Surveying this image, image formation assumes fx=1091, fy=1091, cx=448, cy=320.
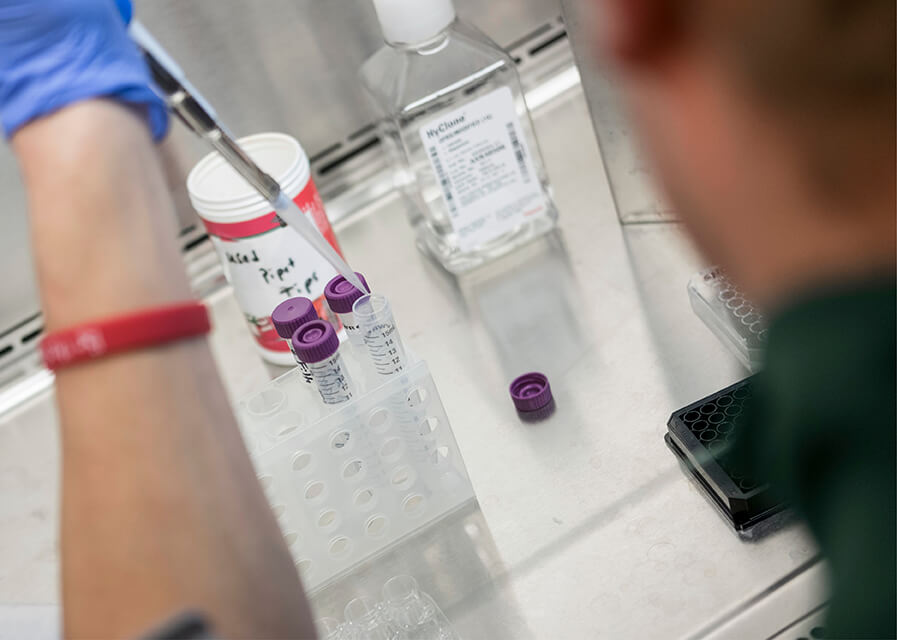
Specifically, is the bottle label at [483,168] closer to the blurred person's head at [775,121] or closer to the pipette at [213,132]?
the pipette at [213,132]

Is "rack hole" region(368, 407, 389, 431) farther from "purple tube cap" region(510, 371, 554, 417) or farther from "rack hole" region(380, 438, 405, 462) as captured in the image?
"purple tube cap" region(510, 371, 554, 417)

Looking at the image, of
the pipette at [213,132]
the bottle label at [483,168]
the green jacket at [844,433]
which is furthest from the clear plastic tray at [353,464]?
the green jacket at [844,433]

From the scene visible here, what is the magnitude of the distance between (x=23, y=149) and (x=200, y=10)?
70 cm

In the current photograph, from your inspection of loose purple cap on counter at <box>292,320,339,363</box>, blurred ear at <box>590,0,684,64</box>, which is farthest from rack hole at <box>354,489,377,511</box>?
blurred ear at <box>590,0,684,64</box>

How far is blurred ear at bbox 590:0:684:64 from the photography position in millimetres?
387

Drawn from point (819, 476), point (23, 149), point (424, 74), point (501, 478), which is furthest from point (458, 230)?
point (819, 476)

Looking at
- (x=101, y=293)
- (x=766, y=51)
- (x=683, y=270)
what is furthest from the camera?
(x=683, y=270)

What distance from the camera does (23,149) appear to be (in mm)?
557

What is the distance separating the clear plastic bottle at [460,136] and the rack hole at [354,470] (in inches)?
14.3

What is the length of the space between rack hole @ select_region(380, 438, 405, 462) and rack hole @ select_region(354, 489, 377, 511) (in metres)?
0.03

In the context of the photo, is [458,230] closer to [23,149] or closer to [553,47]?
[553,47]

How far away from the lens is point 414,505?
3.06ft

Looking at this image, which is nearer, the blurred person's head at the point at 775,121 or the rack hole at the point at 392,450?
the blurred person's head at the point at 775,121

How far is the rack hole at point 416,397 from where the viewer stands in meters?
0.88
